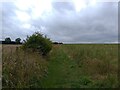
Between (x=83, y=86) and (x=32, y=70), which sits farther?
(x=32, y=70)

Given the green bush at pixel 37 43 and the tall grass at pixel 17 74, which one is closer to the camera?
the tall grass at pixel 17 74

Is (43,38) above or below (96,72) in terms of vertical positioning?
above

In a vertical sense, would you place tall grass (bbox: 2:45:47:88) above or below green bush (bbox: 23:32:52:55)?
below

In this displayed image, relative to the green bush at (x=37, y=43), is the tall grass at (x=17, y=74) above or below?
below

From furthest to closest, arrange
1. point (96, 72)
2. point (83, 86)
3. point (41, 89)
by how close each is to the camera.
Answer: point (96, 72) → point (83, 86) → point (41, 89)

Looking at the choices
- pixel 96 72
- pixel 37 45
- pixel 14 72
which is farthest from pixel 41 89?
pixel 37 45

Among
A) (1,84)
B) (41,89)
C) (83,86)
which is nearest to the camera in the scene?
(1,84)

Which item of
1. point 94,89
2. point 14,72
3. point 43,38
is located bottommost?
point 94,89

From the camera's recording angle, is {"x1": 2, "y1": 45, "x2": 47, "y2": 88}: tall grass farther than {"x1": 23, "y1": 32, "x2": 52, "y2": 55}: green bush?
No

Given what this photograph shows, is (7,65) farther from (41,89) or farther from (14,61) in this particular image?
(41,89)

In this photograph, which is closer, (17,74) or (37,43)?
(17,74)

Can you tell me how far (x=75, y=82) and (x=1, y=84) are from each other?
11.5 feet

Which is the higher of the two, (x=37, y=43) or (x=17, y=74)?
(x=37, y=43)

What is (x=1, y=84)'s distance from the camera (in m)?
8.26
